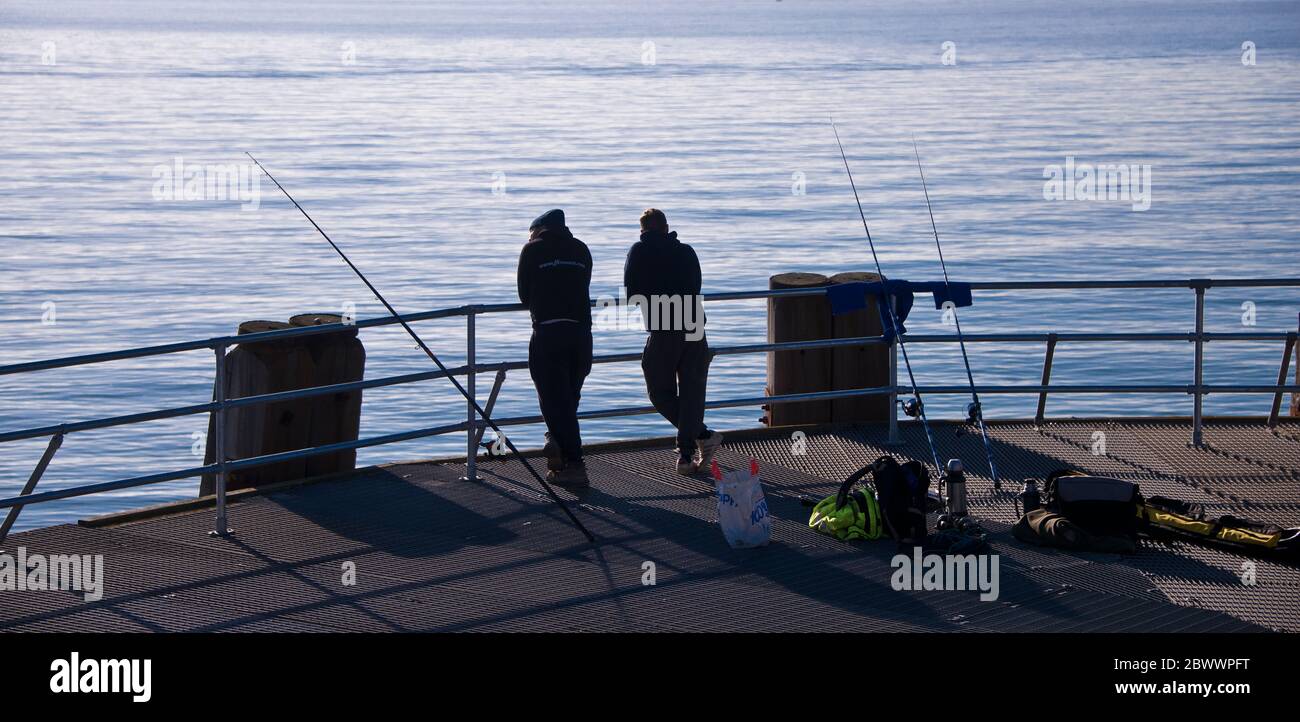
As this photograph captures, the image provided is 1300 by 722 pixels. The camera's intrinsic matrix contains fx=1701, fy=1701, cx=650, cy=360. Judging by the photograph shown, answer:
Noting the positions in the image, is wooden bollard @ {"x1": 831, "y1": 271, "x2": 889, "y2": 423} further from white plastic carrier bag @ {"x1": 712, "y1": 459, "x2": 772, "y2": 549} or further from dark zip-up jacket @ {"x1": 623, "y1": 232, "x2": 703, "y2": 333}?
white plastic carrier bag @ {"x1": 712, "y1": 459, "x2": 772, "y2": 549}

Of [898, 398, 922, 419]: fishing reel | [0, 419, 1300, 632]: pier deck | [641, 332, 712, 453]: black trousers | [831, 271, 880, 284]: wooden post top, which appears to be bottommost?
[0, 419, 1300, 632]: pier deck

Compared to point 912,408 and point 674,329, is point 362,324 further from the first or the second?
point 912,408

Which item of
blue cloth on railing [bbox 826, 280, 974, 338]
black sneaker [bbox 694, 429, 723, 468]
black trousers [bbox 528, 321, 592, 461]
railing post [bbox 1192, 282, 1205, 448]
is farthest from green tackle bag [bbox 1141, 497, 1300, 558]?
black trousers [bbox 528, 321, 592, 461]

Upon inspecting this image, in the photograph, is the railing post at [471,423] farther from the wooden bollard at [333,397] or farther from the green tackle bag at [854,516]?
the green tackle bag at [854,516]

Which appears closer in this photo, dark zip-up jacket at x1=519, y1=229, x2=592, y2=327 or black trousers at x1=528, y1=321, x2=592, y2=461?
dark zip-up jacket at x1=519, y1=229, x2=592, y2=327

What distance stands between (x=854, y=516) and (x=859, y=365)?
300 cm

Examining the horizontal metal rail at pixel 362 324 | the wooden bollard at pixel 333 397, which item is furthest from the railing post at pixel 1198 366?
the wooden bollard at pixel 333 397

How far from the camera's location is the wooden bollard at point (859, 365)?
40.3 feet

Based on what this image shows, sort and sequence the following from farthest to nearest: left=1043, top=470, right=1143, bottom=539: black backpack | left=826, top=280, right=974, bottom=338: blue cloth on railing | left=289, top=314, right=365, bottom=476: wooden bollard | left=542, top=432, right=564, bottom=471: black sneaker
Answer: left=826, top=280, right=974, bottom=338: blue cloth on railing
left=289, top=314, right=365, bottom=476: wooden bollard
left=542, top=432, right=564, bottom=471: black sneaker
left=1043, top=470, right=1143, bottom=539: black backpack

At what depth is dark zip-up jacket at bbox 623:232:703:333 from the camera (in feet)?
35.2

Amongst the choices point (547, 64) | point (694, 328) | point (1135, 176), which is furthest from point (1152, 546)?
point (547, 64)

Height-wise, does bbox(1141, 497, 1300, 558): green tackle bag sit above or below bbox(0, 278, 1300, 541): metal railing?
below

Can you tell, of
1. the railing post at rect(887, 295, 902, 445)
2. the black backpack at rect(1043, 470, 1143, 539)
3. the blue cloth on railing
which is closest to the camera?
the black backpack at rect(1043, 470, 1143, 539)
